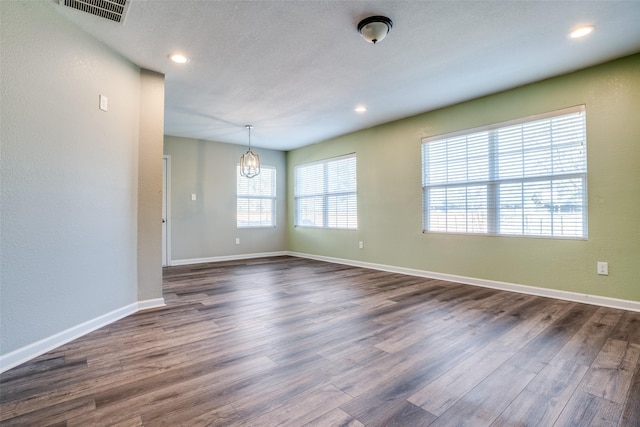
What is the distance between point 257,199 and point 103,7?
472cm

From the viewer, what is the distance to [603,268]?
304cm

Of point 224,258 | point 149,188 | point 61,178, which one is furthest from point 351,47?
point 224,258

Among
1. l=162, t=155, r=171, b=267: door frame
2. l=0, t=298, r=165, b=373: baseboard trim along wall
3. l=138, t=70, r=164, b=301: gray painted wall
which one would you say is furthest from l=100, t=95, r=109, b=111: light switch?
l=162, t=155, r=171, b=267: door frame

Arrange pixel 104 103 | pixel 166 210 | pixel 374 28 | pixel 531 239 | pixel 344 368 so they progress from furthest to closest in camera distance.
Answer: pixel 166 210, pixel 531 239, pixel 104 103, pixel 374 28, pixel 344 368

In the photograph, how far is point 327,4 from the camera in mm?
2143

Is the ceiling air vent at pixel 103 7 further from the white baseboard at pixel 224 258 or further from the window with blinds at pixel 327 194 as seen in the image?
the white baseboard at pixel 224 258

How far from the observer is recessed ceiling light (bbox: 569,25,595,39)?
2422 millimetres

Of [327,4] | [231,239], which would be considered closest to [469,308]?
[327,4]

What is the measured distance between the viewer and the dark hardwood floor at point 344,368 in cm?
143

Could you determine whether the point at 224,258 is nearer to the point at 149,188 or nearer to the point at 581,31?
the point at 149,188

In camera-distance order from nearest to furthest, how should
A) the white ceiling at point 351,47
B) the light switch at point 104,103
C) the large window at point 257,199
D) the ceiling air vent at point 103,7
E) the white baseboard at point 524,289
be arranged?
the ceiling air vent at point 103,7 → the white ceiling at point 351,47 → the light switch at point 104,103 → the white baseboard at point 524,289 → the large window at point 257,199

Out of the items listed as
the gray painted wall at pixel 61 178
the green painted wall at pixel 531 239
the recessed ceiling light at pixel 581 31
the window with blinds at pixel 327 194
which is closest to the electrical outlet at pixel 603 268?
the green painted wall at pixel 531 239

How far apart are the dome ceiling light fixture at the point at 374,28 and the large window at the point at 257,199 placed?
4.54m

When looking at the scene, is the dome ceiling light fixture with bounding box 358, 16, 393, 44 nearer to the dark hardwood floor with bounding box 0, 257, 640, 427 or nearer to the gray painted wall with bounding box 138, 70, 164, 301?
the gray painted wall with bounding box 138, 70, 164, 301
